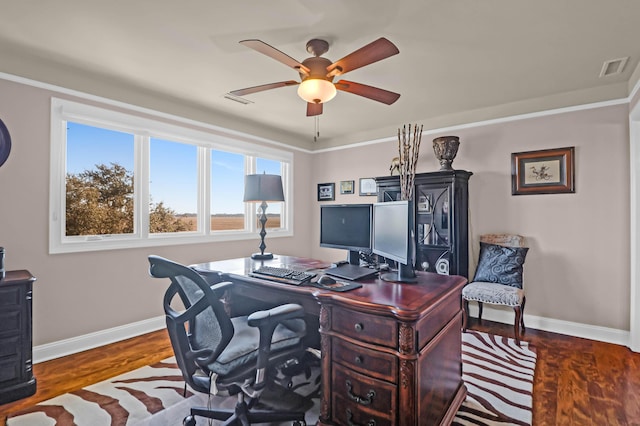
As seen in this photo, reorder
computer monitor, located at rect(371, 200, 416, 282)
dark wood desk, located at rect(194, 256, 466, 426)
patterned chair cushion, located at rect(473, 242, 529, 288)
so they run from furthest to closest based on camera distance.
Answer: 1. patterned chair cushion, located at rect(473, 242, 529, 288)
2. computer monitor, located at rect(371, 200, 416, 282)
3. dark wood desk, located at rect(194, 256, 466, 426)

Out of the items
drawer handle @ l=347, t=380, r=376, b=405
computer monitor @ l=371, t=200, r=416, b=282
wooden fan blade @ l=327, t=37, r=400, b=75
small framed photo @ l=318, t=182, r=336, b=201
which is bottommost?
drawer handle @ l=347, t=380, r=376, b=405

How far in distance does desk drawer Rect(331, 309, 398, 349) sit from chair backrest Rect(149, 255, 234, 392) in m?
0.52

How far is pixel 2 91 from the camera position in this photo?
2.50m

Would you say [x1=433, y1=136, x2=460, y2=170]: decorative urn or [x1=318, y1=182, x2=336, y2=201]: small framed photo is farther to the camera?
[x1=318, y1=182, x2=336, y2=201]: small framed photo

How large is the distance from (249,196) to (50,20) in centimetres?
175

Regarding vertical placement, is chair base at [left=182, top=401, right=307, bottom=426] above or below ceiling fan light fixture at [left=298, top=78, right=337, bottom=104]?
below

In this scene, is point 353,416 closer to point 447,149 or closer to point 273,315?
point 273,315

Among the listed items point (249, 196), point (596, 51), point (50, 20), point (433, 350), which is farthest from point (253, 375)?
point (596, 51)

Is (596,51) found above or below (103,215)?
above

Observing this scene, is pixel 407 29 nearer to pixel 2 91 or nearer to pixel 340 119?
pixel 340 119

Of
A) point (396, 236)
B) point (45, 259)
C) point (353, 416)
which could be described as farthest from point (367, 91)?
point (45, 259)

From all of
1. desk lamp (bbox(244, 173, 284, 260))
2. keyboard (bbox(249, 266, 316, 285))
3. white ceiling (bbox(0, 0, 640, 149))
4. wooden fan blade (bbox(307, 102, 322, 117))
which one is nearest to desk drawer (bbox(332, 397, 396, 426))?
keyboard (bbox(249, 266, 316, 285))

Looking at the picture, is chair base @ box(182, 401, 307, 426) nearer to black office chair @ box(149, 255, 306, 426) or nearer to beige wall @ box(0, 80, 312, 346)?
black office chair @ box(149, 255, 306, 426)

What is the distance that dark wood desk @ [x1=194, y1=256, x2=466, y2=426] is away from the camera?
1.38 m
